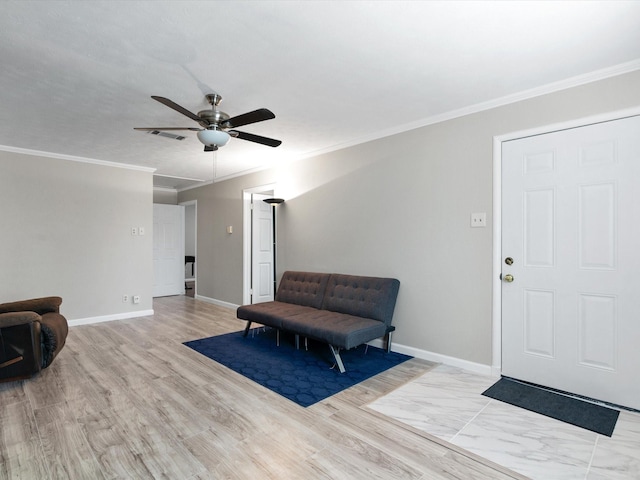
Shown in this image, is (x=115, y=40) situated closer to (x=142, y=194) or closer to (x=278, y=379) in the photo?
(x=278, y=379)

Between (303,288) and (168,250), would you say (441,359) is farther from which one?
(168,250)

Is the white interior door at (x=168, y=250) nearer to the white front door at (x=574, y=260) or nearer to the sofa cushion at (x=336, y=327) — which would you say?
the sofa cushion at (x=336, y=327)

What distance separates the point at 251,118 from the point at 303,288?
252 centimetres

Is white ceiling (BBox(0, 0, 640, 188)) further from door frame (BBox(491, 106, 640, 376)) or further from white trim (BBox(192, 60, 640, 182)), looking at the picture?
door frame (BBox(491, 106, 640, 376))

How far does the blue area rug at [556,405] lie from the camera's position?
2.32 meters

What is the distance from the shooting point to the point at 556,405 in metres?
2.57

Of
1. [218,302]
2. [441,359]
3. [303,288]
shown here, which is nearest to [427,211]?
[441,359]

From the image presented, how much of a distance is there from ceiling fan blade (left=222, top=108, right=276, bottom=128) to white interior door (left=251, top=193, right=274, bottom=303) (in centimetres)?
324

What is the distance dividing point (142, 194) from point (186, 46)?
4.13m

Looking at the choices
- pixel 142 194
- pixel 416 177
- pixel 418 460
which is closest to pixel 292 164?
pixel 416 177

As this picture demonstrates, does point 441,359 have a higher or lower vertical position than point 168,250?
lower

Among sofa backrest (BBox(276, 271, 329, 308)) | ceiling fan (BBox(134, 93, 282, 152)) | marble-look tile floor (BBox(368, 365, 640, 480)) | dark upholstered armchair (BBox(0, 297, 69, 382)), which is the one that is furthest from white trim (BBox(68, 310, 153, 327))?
marble-look tile floor (BBox(368, 365, 640, 480))

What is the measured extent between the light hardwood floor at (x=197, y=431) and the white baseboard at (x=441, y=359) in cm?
14

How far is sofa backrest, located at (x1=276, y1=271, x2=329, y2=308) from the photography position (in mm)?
4366
